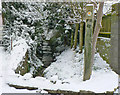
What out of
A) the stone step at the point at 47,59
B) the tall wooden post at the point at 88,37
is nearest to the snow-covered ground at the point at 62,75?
the tall wooden post at the point at 88,37

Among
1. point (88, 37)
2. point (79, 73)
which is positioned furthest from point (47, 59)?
point (88, 37)

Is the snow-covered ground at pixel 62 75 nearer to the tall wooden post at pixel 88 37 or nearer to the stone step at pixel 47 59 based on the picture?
the tall wooden post at pixel 88 37

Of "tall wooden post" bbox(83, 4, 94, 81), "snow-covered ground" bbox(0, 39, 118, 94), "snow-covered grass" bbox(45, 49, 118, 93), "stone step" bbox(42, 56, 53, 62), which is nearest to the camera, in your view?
"snow-covered ground" bbox(0, 39, 118, 94)

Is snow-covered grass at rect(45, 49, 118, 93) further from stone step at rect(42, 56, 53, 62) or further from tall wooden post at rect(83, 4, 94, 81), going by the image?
stone step at rect(42, 56, 53, 62)

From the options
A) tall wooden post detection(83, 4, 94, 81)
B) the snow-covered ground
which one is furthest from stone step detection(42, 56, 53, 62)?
tall wooden post detection(83, 4, 94, 81)

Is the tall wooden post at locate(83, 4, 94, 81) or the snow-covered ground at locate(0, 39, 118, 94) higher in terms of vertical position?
the tall wooden post at locate(83, 4, 94, 81)

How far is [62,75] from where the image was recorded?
15.4 ft

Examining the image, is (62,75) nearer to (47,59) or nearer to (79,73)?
(79,73)

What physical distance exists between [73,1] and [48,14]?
1.86 meters

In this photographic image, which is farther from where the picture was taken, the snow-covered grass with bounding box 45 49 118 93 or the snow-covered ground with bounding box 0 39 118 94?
the snow-covered grass with bounding box 45 49 118 93

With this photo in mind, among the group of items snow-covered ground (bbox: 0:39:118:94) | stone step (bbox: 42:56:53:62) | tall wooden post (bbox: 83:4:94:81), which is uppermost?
tall wooden post (bbox: 83:4:94:81)

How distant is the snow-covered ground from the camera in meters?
2.30

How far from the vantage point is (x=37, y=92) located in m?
2.09

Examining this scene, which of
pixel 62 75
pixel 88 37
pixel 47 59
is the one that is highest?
pixel 88 37
